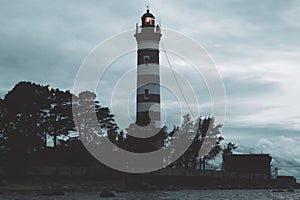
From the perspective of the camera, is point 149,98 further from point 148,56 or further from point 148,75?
point 148,56

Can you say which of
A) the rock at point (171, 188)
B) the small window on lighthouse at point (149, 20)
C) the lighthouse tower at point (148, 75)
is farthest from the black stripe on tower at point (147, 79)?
the rock at point (171, 188)

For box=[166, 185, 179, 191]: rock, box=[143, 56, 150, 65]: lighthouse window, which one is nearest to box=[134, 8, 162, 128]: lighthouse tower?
box=[143, 56, 150, 65]: lighthouse window

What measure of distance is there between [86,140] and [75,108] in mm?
5529

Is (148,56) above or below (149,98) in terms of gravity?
above

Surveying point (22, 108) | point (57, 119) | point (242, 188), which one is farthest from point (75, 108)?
point (242, 188)

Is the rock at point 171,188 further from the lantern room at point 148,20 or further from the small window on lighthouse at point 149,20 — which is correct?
the small window on lighthouse at point 149,20

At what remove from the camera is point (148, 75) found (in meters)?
75.6

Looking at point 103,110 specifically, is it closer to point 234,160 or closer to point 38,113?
point 38,113

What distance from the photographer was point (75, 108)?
76125 millimetres

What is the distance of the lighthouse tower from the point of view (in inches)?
2921

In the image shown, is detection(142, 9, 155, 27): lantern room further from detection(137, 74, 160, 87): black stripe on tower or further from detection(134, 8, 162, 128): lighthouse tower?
detection(137, 74, 160, 87): black stripe on tower

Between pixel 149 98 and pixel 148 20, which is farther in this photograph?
pixel 148 20

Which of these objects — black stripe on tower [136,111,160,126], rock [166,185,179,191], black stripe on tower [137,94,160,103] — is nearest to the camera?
rock [166,185,179,191]

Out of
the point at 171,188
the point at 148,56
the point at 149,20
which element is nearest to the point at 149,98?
the point at 148,56
